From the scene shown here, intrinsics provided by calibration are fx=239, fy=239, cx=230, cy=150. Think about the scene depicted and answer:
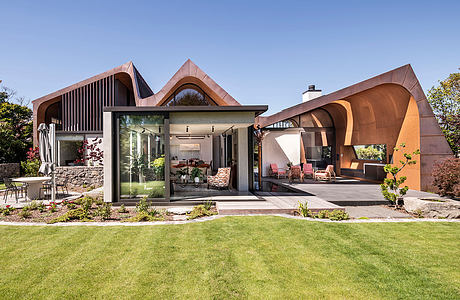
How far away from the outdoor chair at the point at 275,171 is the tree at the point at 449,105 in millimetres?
8443

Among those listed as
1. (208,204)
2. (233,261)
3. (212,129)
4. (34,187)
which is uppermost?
(212,129)

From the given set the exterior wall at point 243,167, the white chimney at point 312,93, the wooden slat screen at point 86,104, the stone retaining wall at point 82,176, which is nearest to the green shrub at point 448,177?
the exterior wall at point 243,167

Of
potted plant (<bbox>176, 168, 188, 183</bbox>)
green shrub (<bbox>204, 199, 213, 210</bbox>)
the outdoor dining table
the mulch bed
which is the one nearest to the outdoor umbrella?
the outdoor dining table

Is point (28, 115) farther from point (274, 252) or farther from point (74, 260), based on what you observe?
point (274, 252)

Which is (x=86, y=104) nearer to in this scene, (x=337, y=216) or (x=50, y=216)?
(x=50, y=216)

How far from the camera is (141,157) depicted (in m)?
7.79

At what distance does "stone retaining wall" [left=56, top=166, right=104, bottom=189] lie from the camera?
12578mm

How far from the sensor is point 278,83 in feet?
70.4

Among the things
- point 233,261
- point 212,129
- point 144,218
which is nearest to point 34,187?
point 144,218

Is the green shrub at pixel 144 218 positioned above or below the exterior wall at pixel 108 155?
below

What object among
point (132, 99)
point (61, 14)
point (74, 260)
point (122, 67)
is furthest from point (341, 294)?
point (132, 99)

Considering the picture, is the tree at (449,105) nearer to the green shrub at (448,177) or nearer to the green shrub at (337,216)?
the green shrub at (448,177)

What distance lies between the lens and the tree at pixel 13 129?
16219 millimetres

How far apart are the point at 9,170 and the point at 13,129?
546 centimetres
